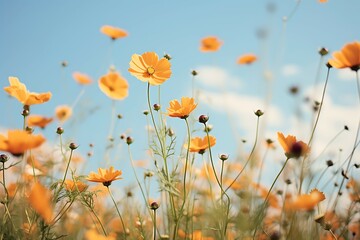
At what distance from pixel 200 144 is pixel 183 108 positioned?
273 mm

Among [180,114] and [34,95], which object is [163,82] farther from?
[34,95]

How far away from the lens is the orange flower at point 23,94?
126cm

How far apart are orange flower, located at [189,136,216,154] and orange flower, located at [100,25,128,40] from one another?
119 cm

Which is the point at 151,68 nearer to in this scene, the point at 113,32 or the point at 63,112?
the point at 113,32

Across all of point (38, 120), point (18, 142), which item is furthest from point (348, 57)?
point (38, 120)

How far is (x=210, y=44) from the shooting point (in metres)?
2.61

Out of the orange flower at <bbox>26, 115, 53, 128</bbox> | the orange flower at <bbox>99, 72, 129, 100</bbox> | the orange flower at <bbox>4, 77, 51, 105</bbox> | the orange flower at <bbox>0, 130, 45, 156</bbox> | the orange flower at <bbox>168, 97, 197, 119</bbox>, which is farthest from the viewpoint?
the orange flower at <bbox>99, 72, 129, 100</bbox>

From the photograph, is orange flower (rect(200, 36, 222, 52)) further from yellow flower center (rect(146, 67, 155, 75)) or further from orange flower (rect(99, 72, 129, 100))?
yellow flower center (rect(146, 67, 155, 75))

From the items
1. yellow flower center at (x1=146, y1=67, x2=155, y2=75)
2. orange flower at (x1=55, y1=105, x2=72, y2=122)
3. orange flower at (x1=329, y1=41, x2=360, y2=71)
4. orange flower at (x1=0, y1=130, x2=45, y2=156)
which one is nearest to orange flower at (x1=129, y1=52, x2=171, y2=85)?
yellow flower center at (x1=146, y1=67, x2=155, y2=75)

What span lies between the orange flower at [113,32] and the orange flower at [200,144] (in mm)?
1188

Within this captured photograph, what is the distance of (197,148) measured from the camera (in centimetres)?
132

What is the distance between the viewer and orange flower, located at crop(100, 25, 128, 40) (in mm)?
2305

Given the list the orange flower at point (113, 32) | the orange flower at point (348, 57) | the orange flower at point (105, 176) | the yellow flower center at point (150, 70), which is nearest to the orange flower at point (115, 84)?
the orange flower at point (113, 32)

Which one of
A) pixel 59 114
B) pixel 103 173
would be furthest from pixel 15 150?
pixel 59 114
